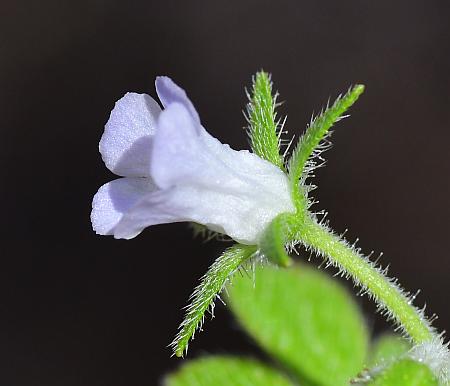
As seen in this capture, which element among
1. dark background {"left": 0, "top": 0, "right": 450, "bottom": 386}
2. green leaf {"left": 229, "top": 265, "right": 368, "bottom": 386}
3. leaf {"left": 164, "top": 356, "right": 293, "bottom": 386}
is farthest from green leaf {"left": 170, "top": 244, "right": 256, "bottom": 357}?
dark background {"left": 0, "top": 0, "right": 450, "bottom": 386}

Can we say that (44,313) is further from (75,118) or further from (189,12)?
(189,12)

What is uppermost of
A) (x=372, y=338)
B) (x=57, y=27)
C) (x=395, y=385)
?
(x=395, y=385)

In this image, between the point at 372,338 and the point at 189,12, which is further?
the point at 189,12

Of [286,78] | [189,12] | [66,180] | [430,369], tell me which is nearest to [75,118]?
[66,180]

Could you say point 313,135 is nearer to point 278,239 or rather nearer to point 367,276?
point 278,239

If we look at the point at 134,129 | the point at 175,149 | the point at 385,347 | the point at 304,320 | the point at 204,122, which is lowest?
the point at 204,122

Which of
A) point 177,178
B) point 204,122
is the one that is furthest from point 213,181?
point 204,122
